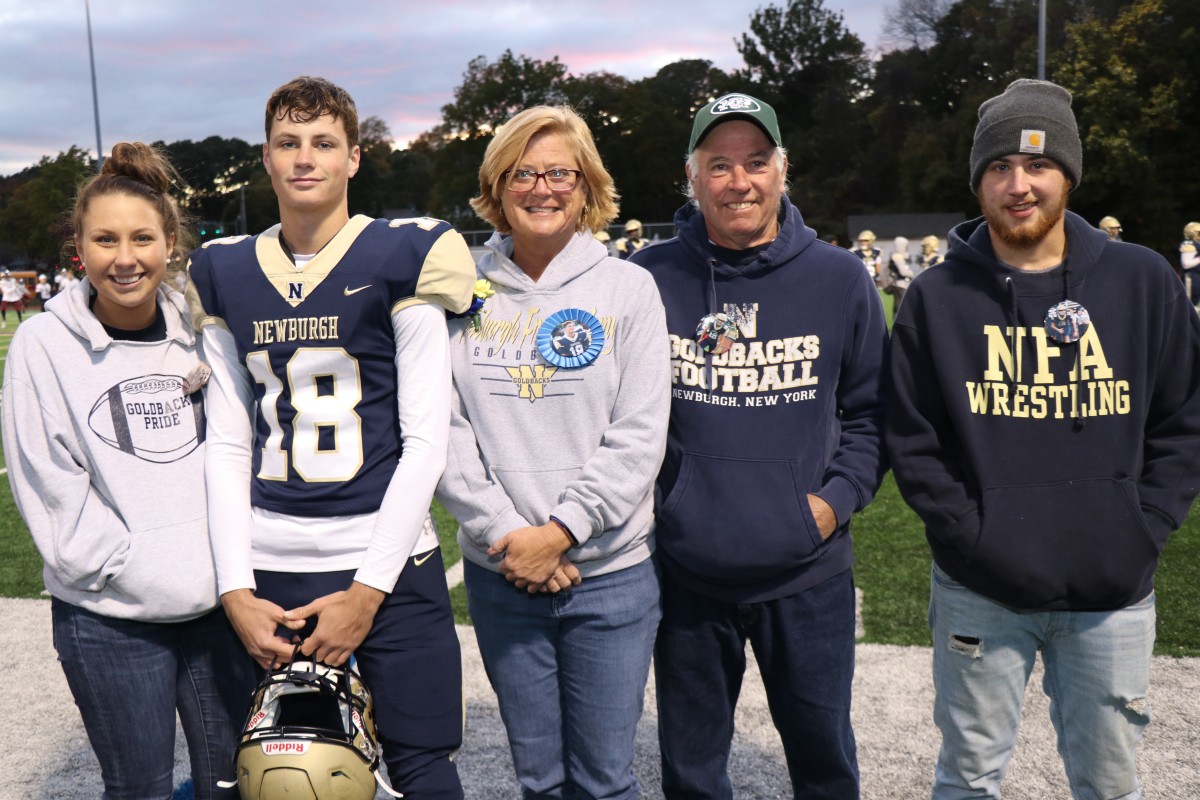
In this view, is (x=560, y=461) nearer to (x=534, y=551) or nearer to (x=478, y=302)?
(x=534, y=551)

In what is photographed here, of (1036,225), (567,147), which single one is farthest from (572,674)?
(1036,225)

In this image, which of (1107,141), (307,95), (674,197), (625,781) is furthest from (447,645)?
(674,197)

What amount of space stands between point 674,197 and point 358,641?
69567 millimetres

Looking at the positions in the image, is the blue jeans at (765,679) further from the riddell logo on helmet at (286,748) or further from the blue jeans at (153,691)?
the blue jeans at (153,691)

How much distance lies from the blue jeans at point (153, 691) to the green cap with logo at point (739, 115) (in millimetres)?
1830

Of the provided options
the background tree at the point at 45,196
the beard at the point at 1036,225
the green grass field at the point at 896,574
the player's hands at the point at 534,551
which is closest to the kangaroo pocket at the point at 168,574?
the player's hands at the point at 534,551

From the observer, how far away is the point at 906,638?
482cm

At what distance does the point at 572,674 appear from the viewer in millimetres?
2602

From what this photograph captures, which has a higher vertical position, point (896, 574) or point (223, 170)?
point (223, 170)

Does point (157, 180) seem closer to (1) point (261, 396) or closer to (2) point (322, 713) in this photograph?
(1) point (261, 396)

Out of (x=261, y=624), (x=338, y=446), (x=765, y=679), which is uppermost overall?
(x=338, y=446)

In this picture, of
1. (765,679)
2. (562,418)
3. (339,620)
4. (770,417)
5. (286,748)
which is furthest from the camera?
(765,679)

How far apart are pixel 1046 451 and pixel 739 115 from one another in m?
1.18

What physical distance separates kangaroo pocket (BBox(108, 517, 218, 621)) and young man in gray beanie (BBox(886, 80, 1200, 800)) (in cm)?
178
